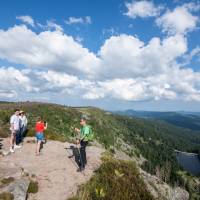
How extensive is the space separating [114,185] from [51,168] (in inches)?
198

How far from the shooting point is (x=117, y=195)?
14.5m

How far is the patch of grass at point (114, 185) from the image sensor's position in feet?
46.5

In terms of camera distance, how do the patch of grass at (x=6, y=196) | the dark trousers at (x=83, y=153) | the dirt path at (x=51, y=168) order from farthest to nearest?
the dark trousers at (x=83, y=153) → the dirt path at (x=51, y=168) → the patch of grass at (x=6, y=196)

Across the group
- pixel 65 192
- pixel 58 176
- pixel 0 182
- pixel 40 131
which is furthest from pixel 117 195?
pixel 40 131

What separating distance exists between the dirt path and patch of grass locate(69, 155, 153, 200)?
2.58 feet

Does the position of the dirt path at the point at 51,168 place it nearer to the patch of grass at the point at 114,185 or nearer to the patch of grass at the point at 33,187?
the patch of grass at the point at 33,187

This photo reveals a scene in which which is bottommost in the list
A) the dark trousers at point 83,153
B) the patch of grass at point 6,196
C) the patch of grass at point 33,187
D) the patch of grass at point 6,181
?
the patch of grass at point 33,187

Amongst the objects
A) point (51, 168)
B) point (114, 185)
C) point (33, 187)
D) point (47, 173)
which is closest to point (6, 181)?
point (33, 187)

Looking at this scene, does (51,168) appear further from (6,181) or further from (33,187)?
(6,181)

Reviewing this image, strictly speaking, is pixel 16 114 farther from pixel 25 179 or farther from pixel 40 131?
pixel 25 179

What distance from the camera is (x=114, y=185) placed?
15.5 meters

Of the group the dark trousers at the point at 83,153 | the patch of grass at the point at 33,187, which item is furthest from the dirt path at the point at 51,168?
the dark trousers at the point at 83,153

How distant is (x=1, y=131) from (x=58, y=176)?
15.3 metres

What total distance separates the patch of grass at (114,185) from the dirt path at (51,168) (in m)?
0.79
